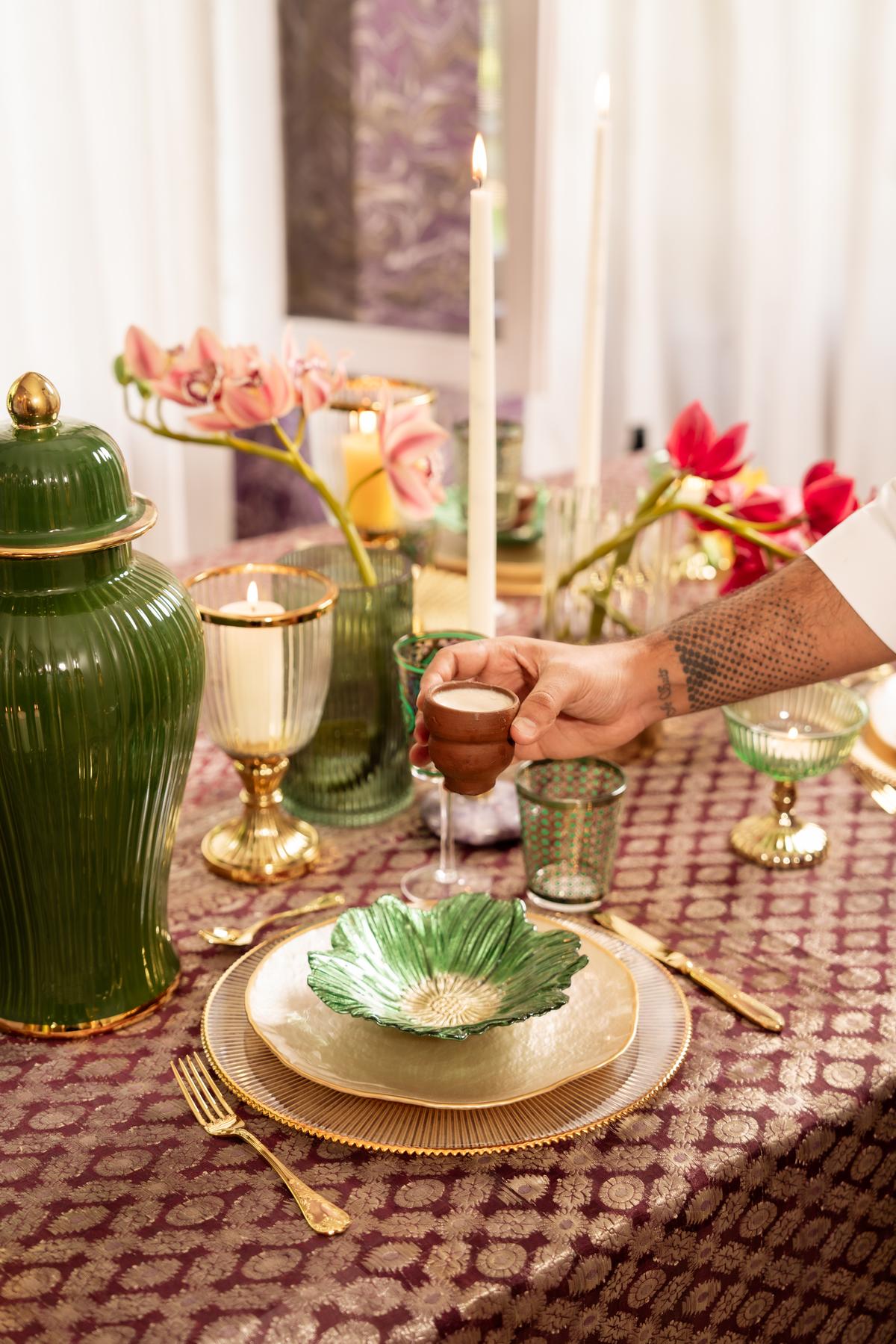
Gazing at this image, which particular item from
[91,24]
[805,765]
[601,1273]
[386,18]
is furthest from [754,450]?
[601,1273]

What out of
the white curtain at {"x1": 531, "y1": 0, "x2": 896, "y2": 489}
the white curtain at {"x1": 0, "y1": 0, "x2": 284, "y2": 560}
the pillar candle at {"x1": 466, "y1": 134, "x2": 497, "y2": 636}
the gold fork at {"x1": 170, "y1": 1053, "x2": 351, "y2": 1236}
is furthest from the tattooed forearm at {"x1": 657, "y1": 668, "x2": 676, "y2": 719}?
the white curtain at {"x1": 0, "y1": 0, "x2": 284, "y2": 560}

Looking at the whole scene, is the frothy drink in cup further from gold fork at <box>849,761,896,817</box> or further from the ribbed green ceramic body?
gold fork at <box>849,761,896,817</box>

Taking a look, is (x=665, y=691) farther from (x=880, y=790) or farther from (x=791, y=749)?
(x=880, y=790)

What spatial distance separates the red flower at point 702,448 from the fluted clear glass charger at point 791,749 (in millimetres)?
202

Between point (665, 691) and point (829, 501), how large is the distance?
0.22 meters

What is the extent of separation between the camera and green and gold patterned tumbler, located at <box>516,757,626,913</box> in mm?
948

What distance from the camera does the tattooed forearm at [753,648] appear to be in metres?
1.04

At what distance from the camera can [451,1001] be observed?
83 centimetres

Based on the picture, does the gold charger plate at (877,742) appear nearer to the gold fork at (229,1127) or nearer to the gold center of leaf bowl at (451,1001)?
the gold center of leaf bowl at (451,1001)

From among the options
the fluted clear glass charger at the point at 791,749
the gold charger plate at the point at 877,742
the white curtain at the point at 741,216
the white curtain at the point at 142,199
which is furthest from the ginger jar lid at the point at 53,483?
the white curtain at the point at 741,216

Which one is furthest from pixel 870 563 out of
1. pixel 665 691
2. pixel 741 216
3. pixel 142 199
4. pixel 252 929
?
pixel 142 199

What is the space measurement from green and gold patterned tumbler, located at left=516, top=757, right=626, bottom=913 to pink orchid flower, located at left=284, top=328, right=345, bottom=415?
0.36 m

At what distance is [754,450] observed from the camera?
2.87m

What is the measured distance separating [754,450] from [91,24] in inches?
63.9
